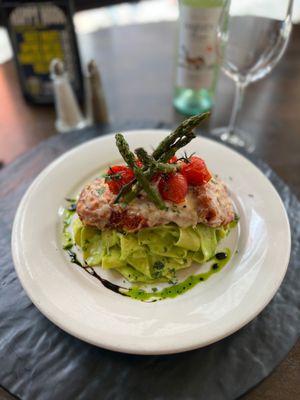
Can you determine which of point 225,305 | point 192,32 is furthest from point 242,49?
point 225,305

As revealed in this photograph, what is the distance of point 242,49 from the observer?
2674 mm

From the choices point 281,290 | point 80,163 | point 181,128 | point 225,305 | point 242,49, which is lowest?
point 281,290

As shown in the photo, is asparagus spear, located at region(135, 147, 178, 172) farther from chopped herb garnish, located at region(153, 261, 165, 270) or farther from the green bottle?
the green bottle

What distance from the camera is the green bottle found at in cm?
268

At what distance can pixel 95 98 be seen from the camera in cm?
317

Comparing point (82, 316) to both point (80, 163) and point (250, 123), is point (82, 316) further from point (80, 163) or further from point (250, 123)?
point (250, 123)

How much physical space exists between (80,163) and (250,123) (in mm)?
1794

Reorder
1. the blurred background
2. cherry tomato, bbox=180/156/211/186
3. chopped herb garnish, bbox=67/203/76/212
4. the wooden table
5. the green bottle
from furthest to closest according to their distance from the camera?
1. the blurred background
2. the wooden table
3. the green bottle
4. chopped herb garnish, bbox=67/203/76/212
5. cherry tomato, bbox=180/156/211/186

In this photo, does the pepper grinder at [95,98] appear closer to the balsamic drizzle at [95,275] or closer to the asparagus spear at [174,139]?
the asparagus spear at [174,139]

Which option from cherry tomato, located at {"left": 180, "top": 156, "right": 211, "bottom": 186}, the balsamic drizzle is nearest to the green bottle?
cherry tomato, located at {"left": 180, "top": 156, "right": 211, "bottom": 186}

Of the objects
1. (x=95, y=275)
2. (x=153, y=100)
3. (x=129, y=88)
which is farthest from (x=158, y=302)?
(x=129, y=88)

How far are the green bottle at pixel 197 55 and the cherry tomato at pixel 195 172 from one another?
128 cm

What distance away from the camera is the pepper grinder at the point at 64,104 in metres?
3.02

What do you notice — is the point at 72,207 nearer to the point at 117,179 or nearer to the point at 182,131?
the point at 117,179
